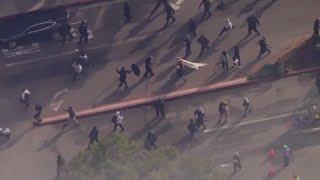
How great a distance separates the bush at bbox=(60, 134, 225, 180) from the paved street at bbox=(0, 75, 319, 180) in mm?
5022

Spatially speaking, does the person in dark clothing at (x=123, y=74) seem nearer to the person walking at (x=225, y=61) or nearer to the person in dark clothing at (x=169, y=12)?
the person in dark clothing at (x=169, y=12)

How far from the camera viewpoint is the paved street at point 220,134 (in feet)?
111

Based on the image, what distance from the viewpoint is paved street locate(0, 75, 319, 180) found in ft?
111

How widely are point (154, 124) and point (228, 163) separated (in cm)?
451

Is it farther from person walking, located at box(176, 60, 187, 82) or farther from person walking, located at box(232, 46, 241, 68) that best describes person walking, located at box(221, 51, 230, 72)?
person walking, located at box(176, 60, 187, 82)

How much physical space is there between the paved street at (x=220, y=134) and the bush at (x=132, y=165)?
5.02 metres

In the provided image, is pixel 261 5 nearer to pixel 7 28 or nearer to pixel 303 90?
pixel 303 90

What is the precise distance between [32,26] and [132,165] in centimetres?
1382

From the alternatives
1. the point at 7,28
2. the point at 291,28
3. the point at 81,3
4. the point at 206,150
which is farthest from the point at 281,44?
the point at 7,28

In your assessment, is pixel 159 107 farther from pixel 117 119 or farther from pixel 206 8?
pixel 206 8

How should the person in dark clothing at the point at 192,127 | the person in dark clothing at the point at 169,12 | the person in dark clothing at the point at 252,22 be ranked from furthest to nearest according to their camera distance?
the person in dark clothing at the point at 169,12 < the person in dark clothing at the point at 252,22 < the person in dark clothing at the point at 192,127

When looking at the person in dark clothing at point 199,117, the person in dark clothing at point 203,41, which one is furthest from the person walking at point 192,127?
the person in dark clothing at point 203,41

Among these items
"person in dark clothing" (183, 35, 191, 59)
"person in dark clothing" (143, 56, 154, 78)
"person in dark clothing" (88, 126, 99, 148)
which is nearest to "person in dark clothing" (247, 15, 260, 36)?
"person in dark clothing" (183, 35, 191, 59)

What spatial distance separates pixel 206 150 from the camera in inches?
1355
